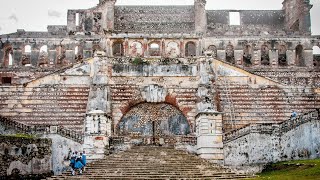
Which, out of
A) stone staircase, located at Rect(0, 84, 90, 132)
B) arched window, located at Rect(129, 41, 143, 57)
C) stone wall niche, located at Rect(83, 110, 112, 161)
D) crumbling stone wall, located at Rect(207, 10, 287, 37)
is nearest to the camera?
stone wall niche, located at Rect(83, 110, 112, 161)

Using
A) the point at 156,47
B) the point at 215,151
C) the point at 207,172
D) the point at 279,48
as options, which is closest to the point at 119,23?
the point at 156,47

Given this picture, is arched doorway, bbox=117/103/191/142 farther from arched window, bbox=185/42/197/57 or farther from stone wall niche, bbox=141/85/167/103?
arched window, bbox=185/42/197/57

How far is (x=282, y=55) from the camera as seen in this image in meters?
48.7

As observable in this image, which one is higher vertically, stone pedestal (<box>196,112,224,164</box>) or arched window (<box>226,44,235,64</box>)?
arched window (<box>226,44,235,64</box>)

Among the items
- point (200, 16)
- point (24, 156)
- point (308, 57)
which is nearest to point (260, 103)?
point (24, 156)

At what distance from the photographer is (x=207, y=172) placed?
75.2 feet

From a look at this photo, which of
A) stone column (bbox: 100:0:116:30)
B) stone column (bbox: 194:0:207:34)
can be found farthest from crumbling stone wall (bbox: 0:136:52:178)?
stone column (bbox: 194:0:207:34)

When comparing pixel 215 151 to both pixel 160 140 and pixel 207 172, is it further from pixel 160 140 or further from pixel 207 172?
pixel 207 172

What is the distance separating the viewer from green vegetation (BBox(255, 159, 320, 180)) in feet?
63.8

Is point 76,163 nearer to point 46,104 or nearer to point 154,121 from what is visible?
point 154,121

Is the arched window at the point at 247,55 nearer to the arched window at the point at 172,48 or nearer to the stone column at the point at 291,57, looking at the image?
the stone column at the point at 291,57

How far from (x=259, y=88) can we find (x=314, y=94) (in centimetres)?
371

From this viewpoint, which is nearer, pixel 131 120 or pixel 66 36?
pixel 131 120

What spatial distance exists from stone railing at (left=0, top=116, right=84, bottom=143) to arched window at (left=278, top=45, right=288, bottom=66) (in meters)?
25.4
